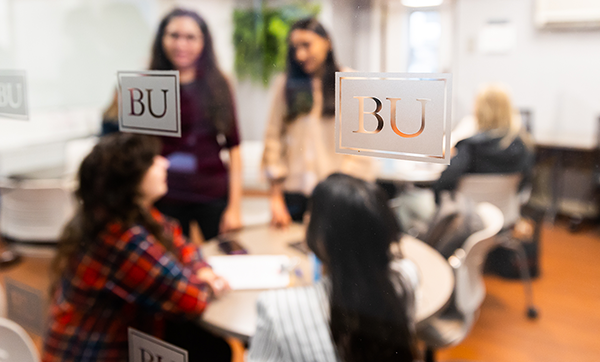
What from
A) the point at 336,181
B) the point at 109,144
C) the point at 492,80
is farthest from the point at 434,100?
the point at 109,144

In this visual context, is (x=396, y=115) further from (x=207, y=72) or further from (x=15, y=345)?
(x=15, y=345)

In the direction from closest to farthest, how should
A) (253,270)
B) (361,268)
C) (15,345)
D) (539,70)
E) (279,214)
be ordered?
(539,70), (361,268), (279,214), (253,270), (15,345)

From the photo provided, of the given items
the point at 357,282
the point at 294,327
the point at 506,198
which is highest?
the point at 506,198

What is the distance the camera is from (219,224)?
0.75 meters

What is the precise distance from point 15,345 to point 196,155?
54 cm

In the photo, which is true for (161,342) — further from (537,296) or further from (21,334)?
(537,296)

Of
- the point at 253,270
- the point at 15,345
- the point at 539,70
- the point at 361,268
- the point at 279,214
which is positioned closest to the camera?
the point at 539,70

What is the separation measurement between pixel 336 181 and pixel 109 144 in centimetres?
44

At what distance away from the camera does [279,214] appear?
62 centimetres

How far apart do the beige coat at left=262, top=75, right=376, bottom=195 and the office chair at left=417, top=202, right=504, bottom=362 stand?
120mm

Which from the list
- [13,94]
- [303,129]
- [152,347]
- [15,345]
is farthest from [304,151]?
[15,345]

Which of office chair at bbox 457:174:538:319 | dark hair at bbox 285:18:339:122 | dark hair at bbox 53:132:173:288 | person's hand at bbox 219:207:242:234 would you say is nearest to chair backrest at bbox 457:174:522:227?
office chair at bbox 457:174:538:319

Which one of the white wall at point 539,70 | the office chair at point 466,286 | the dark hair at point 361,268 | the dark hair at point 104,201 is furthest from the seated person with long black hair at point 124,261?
the white wall at point 539,70

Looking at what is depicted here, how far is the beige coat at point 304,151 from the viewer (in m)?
0.50
